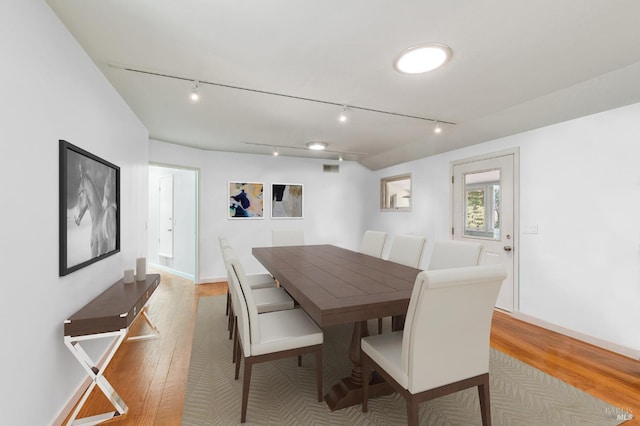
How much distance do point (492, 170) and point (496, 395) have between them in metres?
2.83

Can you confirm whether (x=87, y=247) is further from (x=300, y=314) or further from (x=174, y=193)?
(x=174, y=193)

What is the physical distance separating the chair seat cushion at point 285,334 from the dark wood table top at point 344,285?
25 cm

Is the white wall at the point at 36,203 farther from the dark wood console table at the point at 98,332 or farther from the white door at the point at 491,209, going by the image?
the white door at the point at 491,209

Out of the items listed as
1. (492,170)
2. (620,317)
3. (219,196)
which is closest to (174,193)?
(219,196)

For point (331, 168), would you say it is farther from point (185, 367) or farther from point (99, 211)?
point (185, 367)

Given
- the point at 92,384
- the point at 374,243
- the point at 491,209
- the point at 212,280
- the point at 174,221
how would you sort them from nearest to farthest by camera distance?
the point at 92,384 < the point at 374,243 < the point at 491,209 < the point at 212,280 < the point at 174,221

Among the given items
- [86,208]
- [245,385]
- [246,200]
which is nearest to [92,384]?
[245,385]

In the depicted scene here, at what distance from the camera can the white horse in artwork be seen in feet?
6.47

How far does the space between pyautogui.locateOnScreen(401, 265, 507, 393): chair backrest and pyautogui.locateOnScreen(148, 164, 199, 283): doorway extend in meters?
4.58

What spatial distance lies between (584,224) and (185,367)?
4.08 meters

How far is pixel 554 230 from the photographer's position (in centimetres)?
307

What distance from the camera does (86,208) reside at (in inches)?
80.0

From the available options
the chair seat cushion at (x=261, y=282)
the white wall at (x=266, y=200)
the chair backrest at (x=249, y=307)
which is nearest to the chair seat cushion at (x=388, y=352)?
the chair backrest at (x=249, y=307)
